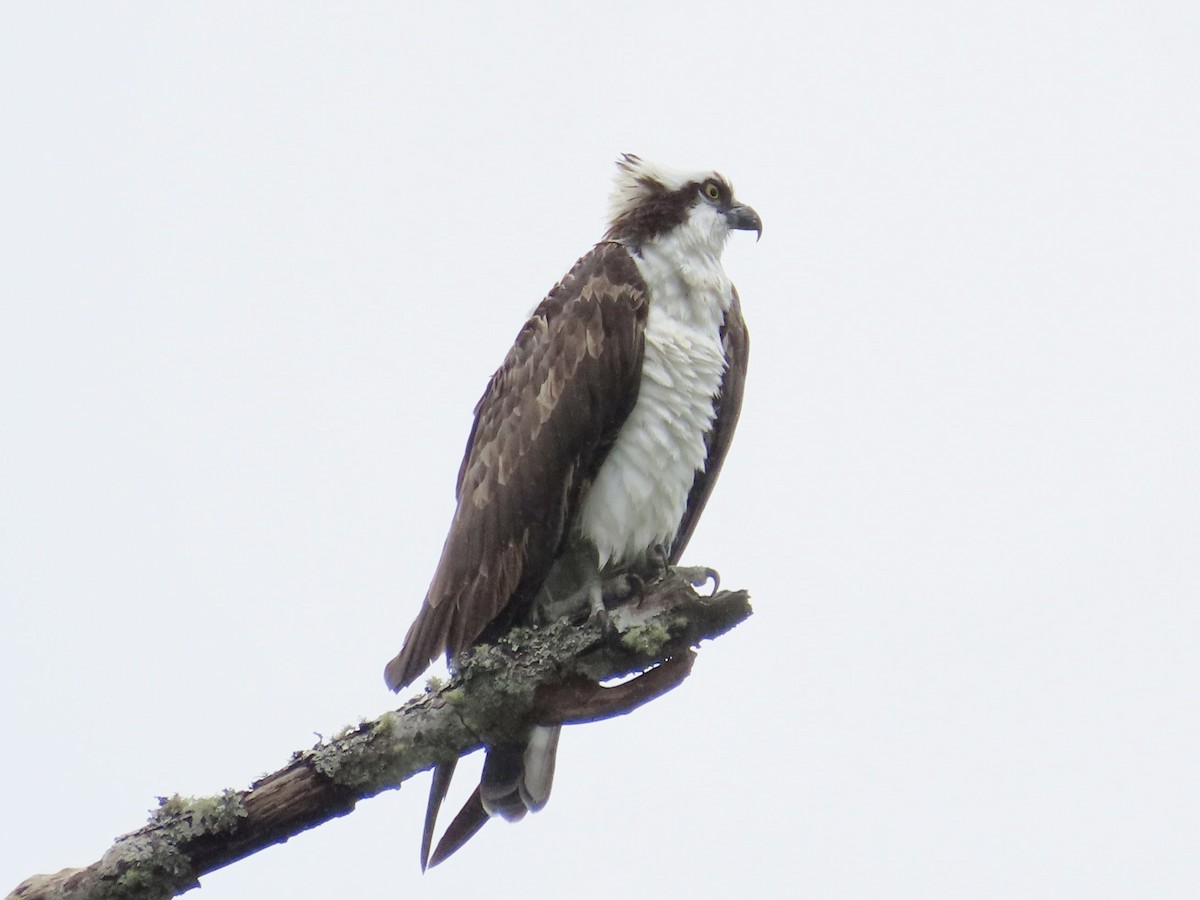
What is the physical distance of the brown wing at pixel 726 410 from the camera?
23.2 feet

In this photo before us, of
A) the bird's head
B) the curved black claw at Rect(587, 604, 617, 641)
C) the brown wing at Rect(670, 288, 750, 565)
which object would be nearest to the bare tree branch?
the curved black claw at Rect(587, 604, 617, 641)

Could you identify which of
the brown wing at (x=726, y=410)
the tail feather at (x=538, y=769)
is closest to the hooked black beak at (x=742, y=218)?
the brown wing at (x=726, y=410)

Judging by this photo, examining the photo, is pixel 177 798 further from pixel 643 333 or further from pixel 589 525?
pixel 643 333

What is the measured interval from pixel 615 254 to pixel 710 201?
86cm

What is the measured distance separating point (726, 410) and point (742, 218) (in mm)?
1184

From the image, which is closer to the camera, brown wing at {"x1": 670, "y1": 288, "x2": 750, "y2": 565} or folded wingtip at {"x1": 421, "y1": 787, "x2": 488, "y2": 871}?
folded wingtip at {"x1": 421, "y1": 787, "x2": 488, "y2": 871}

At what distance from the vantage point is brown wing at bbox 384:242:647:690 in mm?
6500

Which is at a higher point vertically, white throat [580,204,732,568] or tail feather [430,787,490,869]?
white throat [580,204,732,568]

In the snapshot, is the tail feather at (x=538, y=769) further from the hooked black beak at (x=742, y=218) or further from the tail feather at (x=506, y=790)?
the hooked black beak at (x=742, y=218)

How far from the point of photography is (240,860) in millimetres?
5391

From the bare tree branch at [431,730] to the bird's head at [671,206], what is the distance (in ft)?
7.12

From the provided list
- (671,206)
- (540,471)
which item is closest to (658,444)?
(540,471)

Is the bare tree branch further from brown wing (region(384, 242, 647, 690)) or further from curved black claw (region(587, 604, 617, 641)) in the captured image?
brown wing (region(384, 242, 647, 690))

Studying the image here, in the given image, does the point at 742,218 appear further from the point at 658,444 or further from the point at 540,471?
the point at 540,471
